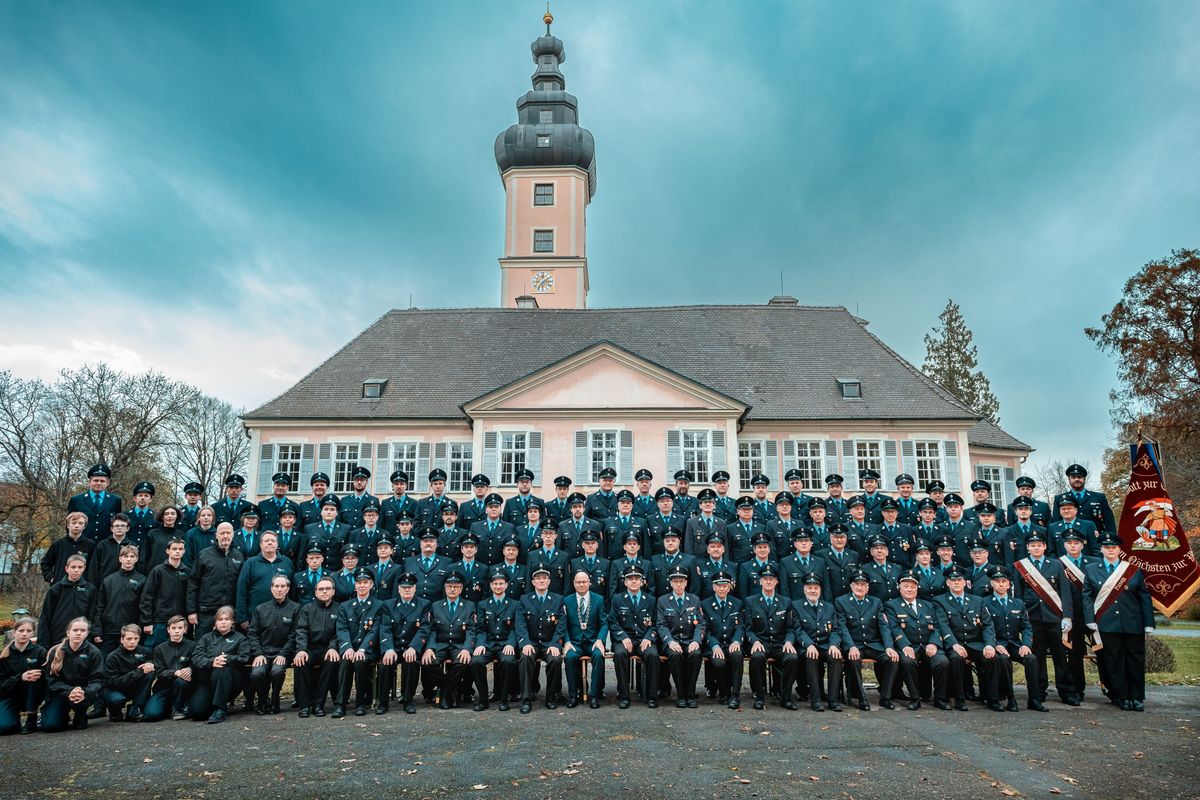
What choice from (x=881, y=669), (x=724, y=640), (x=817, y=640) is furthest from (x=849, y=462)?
(x=724, y=640)

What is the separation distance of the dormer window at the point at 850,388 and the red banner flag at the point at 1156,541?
55.3ft

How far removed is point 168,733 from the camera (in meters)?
7.97

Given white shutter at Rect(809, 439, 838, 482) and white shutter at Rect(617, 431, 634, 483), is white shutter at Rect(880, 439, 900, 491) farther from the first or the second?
white shutter at Rect(617, 431, 634, 483)

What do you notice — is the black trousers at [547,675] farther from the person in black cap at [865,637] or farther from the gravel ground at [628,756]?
the person in black cap at [865,637]

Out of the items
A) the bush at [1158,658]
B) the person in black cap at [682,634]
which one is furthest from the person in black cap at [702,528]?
the bush at [1158,658]

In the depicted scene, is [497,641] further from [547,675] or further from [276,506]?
[276,506]

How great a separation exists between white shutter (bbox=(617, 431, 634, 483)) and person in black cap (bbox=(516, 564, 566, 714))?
1411cm

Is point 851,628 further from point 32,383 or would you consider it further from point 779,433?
point 32,383

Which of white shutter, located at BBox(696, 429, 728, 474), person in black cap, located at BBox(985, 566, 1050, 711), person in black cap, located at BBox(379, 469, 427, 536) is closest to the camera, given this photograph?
person in black cap, located at BBox(985, 566, 1050, 711)

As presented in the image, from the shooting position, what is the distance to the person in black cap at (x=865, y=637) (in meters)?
9.13

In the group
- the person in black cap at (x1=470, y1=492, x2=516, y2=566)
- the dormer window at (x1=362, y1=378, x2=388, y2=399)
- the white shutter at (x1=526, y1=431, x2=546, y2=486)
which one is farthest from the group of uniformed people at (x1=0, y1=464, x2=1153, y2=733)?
the dormer window at (x1=362, y1=378, x2=388, y2=399)

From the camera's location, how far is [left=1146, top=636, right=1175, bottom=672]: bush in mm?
13930

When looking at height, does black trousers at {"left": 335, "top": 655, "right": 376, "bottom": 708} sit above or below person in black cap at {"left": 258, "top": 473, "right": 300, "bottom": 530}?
below

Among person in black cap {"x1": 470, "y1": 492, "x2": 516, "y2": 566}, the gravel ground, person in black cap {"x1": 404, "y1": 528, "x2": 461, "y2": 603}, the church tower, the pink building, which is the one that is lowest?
the gravel ground
